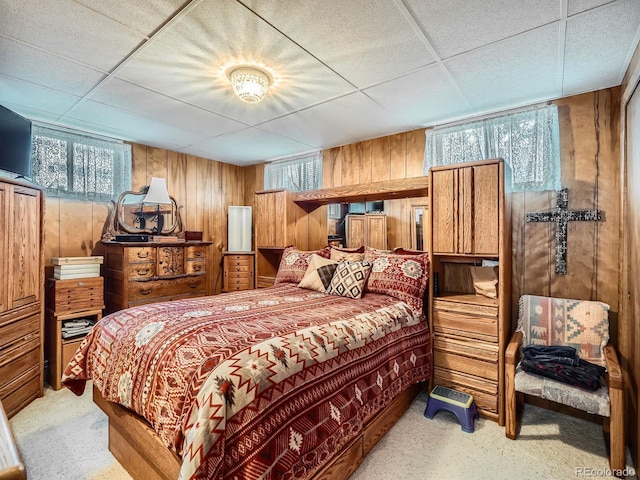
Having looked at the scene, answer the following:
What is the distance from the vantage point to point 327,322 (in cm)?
190

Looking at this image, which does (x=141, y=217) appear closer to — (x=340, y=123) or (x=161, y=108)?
(x=161, y=108)

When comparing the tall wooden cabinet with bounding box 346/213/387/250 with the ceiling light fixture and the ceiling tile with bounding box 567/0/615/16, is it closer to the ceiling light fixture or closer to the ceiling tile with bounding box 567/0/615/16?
the ceiling light fixture

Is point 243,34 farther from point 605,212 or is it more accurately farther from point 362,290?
point 605,212

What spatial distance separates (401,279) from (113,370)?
2075mm

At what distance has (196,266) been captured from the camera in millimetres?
3883

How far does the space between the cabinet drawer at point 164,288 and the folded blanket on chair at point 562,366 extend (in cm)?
335

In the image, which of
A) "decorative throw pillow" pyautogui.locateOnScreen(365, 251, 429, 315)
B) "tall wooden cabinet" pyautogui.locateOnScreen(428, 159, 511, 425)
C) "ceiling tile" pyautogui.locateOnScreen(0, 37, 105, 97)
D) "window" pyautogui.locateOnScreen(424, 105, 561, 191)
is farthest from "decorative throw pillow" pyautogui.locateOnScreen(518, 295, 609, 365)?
"ceiling tile" pyautogui.locateOnScreen(0, 37, 105, 97)

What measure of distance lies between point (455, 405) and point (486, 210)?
147 cm

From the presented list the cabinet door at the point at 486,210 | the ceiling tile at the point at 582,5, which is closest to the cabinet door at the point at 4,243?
the cabinet door at the point at 486,210

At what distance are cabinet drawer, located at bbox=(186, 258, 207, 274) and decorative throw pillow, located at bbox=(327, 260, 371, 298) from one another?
1.87m

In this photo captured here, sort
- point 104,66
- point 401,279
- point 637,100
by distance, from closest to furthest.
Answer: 1. point 637,100
2. point 104,66
3. point 401,279

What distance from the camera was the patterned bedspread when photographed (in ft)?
3.97

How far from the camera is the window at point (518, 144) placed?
8.66 feet

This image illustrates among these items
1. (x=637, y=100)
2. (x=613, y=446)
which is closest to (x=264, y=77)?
(x=637, y=100)
